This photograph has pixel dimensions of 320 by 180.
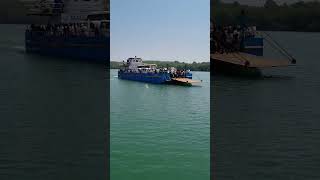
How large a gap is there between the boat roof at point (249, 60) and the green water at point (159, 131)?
623mm

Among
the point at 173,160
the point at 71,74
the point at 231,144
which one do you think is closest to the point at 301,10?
the point at 231,144

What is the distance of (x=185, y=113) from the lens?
369 inches

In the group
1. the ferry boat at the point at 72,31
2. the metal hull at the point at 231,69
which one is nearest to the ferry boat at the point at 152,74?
the metal hull at the point at 231,69

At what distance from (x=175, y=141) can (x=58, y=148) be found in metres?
2.29

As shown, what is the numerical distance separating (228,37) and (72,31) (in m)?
2.48

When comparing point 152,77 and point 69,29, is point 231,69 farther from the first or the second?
point 69,29

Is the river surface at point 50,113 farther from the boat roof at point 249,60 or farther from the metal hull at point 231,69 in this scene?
the boat roof at point 249,60

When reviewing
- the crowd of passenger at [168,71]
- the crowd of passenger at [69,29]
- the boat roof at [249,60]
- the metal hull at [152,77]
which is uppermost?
the crowd of passenger at [69,29]

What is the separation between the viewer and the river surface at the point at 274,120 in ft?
17.6

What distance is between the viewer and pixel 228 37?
8.58 meters

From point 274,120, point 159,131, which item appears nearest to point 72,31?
point 159,131

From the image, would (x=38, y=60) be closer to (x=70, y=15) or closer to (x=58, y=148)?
(x=70, y=15)

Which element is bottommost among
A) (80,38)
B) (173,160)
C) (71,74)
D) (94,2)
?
(173,160)

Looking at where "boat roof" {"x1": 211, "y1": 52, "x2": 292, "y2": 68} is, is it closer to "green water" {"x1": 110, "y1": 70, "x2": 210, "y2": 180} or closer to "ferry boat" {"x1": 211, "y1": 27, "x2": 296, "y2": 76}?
"ferry boat" {"x1": 211, "y1": 27, "x2": 296, "y2": 76}
